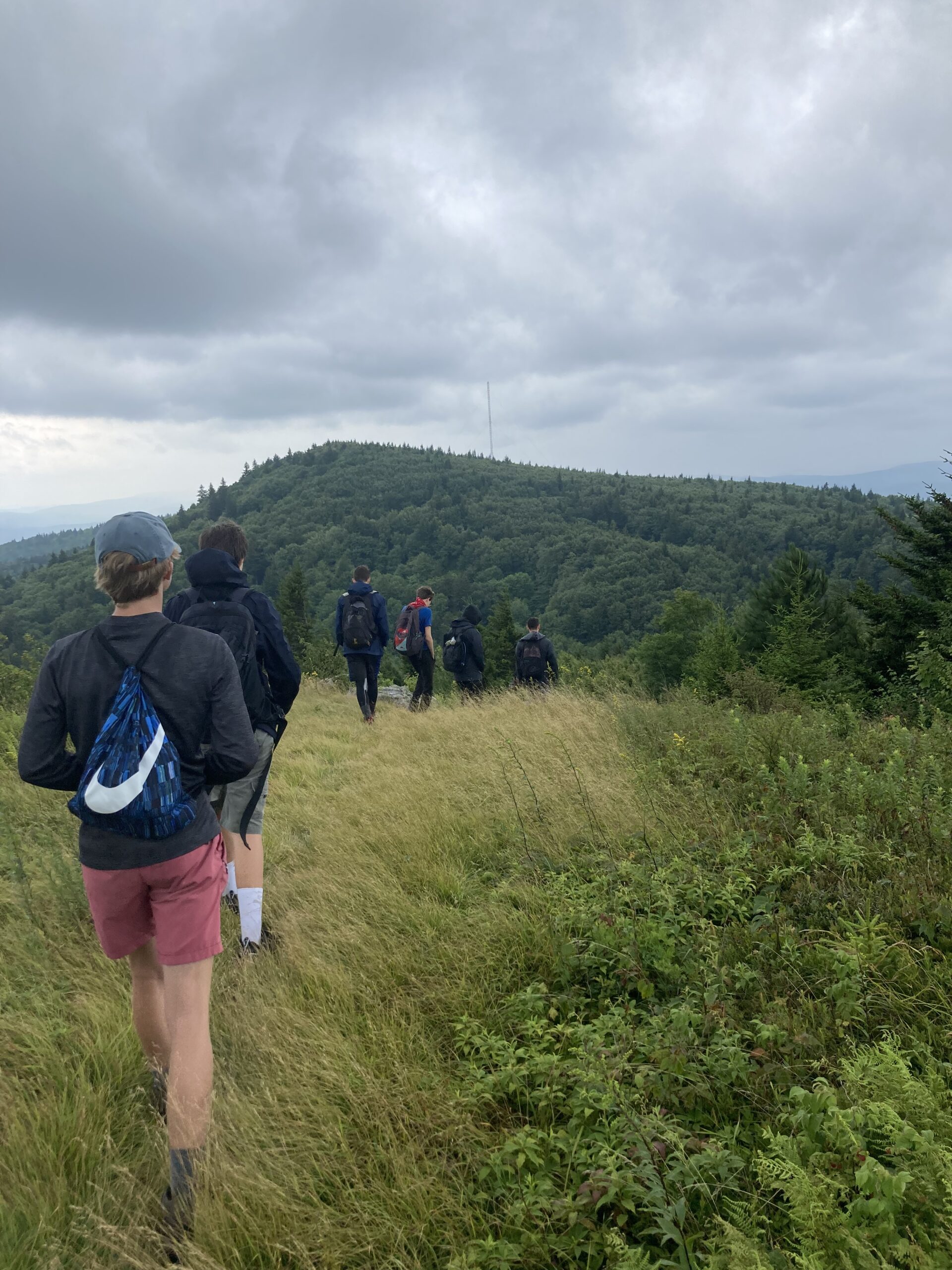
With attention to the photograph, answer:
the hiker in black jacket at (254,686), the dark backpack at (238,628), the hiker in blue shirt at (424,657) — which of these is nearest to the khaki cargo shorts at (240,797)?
the hiker in black jacket at (254,686)

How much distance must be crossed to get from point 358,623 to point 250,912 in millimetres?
5254

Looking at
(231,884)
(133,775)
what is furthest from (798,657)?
(133,775)

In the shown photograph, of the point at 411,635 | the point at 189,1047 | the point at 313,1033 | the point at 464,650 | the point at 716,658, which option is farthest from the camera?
the point at 716,658

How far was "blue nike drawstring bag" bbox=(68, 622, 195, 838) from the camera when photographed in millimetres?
1988

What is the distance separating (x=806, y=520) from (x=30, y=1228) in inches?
6177

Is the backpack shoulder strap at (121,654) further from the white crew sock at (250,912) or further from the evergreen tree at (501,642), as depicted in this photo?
the evergreen tree at (501,642)

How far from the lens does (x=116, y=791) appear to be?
77.9 inches

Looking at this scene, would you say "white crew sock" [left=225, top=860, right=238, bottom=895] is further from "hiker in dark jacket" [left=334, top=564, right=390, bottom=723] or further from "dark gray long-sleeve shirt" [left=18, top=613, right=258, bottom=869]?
"hiker in dark jacket" [left=334, top=564, right=390, bottom=723]

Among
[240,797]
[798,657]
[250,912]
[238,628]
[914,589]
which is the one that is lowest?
[798,657]

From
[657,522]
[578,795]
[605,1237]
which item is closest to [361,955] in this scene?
[605,1237]

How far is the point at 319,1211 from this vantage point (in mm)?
1906

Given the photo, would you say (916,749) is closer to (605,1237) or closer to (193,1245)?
(605,1237)

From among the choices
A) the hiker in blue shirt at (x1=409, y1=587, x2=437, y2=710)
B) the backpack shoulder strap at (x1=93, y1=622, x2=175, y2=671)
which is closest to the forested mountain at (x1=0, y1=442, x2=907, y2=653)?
the hiker in blue shirt at (x1=409, y1=587, x2=437, y2=710)

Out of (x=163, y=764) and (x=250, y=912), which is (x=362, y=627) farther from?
(x=163, y=764)
